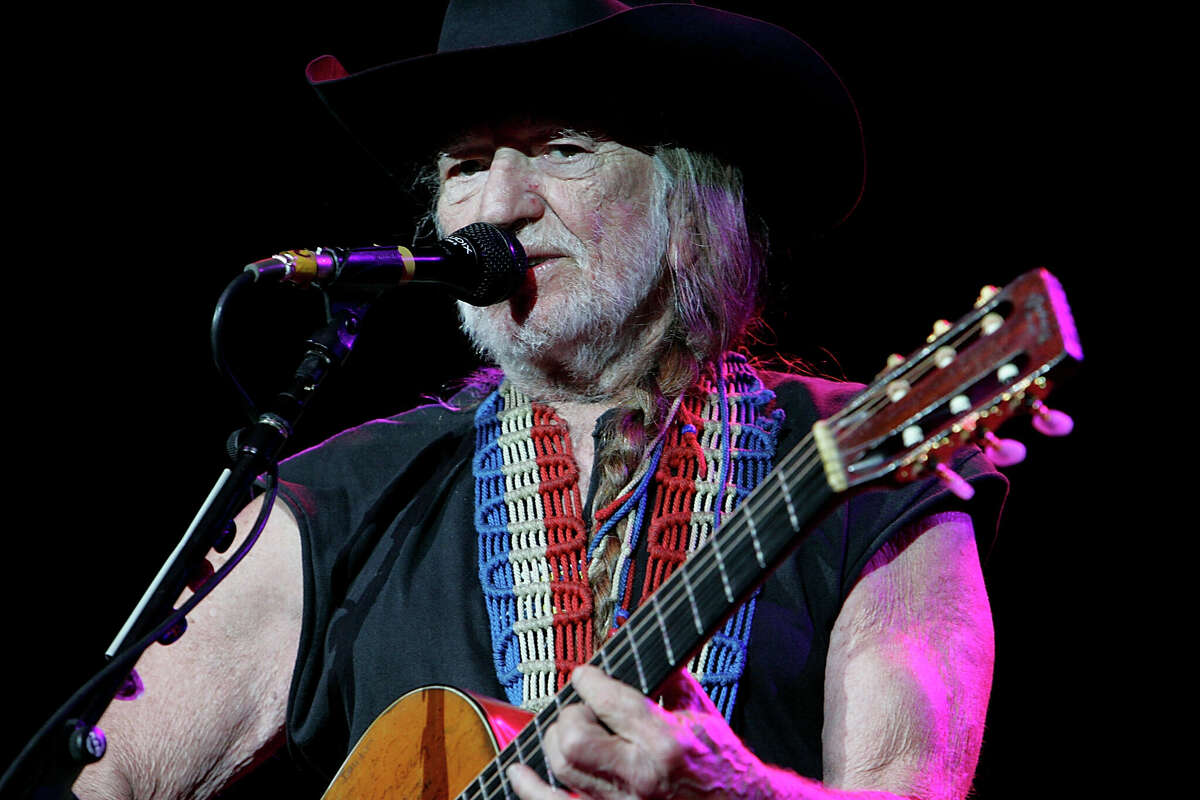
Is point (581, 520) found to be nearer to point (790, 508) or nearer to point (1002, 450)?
point (790, 508)

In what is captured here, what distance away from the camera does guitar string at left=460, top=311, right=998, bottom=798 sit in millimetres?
1475

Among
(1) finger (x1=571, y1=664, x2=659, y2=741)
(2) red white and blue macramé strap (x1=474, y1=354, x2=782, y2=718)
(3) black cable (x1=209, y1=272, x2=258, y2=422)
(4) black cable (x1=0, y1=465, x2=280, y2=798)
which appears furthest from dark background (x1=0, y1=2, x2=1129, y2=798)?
(1) finger (x1=571, y1=664, x2=659, y2=741)

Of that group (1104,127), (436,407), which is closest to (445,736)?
(436,407)

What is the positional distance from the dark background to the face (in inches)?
9.3

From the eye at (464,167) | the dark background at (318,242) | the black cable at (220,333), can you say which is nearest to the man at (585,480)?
the eye at (464,167)

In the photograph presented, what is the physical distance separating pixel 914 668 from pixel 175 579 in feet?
3.99

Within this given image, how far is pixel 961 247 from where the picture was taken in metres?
3.14

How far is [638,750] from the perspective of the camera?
5.02ft

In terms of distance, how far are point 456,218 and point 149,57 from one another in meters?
1.43

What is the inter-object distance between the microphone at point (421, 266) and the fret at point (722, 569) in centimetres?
70

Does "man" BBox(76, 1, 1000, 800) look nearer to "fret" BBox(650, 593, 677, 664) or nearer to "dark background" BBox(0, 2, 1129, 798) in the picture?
"dark background" BBox(0, 2, 1129, 798)

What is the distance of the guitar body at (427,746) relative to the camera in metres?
2.00

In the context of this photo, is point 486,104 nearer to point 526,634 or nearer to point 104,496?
point 526,634

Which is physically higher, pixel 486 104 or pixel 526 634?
pixel 486 104
